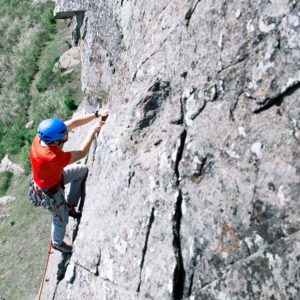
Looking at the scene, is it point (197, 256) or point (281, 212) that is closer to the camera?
point (281, 212)

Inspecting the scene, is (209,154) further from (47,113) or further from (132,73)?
(47,113)

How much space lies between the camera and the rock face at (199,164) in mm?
5832

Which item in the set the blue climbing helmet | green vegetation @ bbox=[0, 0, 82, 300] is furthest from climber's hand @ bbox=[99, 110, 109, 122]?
green vegetation @ bbox=[0, 0, 82, 300]

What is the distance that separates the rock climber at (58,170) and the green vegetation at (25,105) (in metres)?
3.33

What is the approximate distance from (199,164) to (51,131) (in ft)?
9.24

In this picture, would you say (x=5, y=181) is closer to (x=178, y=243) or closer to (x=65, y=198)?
(x=65, y=198)

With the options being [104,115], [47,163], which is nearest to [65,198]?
[47,163]

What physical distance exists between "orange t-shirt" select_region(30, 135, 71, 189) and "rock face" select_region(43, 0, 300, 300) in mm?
587

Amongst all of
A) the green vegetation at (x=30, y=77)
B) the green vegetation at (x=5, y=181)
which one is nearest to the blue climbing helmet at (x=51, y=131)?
the green vegetation at (x=5, y=181)

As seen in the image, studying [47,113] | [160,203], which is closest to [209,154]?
[160,203]

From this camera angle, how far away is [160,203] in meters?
7.23

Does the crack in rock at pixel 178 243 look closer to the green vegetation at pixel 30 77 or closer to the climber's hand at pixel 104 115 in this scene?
the climber's hand at pixel 104 115

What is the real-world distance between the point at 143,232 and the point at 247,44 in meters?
2.71

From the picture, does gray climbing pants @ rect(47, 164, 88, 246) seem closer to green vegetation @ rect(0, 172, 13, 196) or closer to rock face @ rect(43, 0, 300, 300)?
rock face @ rect(43, 0, 300, 300)
